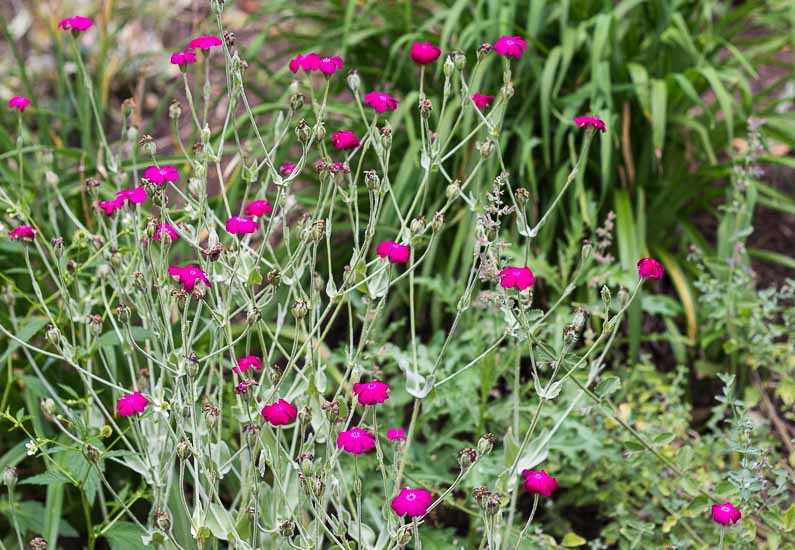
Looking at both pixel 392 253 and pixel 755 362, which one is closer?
pixel 392 253

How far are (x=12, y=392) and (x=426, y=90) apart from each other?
1.58 metres

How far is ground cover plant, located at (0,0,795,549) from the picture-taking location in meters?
1.66

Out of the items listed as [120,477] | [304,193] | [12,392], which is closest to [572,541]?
[120,477]

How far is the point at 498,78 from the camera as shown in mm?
3004

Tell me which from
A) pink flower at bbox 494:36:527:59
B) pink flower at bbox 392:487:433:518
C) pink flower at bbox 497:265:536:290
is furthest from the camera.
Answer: pink flower at bbox 494:36:527:59

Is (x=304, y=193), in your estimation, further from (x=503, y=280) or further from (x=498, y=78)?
(x=503, y=280)

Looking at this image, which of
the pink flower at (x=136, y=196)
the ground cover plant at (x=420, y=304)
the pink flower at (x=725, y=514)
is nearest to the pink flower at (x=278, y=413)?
the ground cover plant at (x=420, y=304)

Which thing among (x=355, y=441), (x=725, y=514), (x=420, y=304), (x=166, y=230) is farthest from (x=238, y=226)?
(x=420, y=304)

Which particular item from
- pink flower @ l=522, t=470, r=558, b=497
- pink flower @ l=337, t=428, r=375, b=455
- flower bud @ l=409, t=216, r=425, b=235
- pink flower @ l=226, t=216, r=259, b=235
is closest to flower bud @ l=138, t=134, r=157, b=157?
pink flower @ l=226, t=216, r=259, b=235

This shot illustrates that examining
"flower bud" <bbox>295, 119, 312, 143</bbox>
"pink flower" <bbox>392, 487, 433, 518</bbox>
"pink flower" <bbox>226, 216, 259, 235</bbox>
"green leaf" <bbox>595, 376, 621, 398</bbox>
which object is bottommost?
"green leaf" <bbox>595, 376, 621, 398</bbox>

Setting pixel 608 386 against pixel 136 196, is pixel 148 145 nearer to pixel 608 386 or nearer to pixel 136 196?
pixel 136 196

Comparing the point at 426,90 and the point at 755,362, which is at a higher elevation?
the point at 426,90

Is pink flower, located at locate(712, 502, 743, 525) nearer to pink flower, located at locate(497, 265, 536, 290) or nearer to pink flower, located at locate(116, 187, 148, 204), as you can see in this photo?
pink flower, located at locate(497, 265, 536, 290)

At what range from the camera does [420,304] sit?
2.79m
